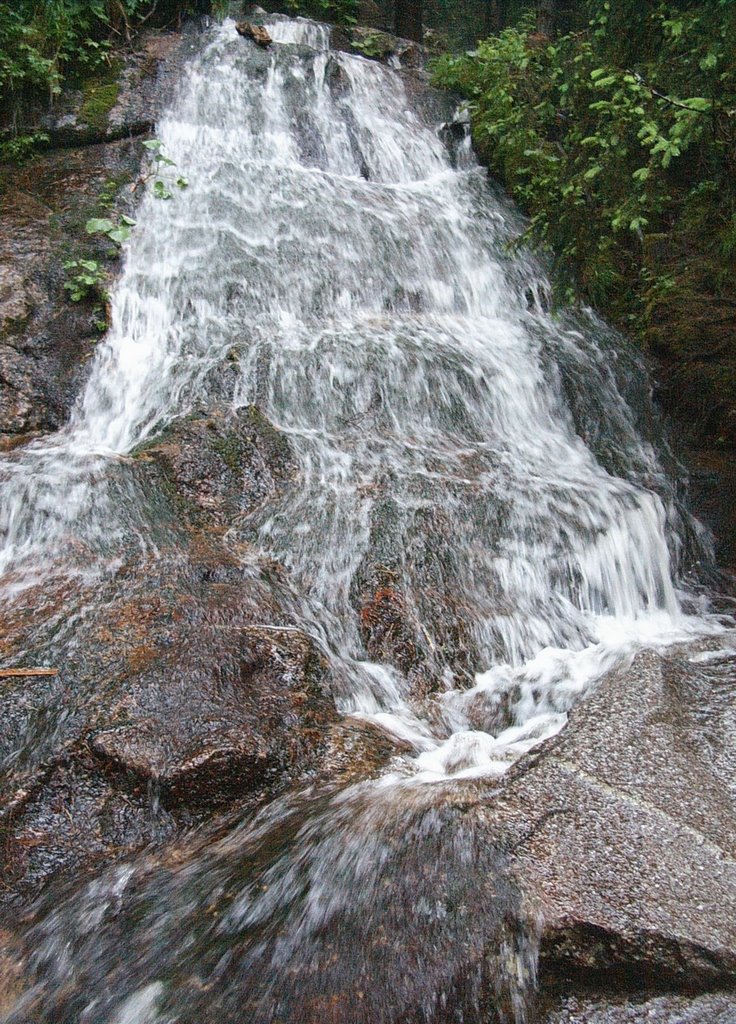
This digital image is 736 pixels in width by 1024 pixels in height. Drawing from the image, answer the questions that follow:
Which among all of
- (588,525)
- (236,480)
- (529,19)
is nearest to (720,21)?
(588,525)

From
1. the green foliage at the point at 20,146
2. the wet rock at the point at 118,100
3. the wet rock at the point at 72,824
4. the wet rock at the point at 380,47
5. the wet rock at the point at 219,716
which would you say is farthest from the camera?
the wet rock at the point at 380,47

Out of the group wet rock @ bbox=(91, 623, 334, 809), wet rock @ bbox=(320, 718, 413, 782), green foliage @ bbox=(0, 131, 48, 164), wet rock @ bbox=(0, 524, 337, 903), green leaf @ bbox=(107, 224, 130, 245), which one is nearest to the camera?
wet rock @ bbox=(0, 524, 337, 903)

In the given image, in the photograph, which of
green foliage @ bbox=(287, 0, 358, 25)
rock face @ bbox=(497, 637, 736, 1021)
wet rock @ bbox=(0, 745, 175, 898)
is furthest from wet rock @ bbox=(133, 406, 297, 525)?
green foliage @ bbox=(287, 0, 358, 25)

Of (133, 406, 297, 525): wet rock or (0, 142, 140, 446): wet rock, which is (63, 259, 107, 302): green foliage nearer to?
(0, 142, 140, 446): wet rock

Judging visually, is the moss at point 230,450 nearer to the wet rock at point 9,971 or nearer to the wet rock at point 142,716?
the wet rock at point 142,716

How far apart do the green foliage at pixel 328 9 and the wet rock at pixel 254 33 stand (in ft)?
10.9

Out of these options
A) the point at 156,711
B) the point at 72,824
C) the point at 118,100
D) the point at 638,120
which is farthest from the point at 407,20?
the point at 72,824

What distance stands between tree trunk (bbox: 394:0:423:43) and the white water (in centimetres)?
585

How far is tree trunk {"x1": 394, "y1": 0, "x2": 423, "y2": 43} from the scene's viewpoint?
48.5 ft

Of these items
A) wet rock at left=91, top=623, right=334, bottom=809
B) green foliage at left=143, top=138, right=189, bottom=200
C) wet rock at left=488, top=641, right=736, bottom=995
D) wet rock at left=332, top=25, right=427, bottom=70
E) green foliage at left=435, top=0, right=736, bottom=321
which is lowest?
wet rock at left=488, top=641, right=736, bottom=995

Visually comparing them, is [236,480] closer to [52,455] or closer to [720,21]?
[52,455]

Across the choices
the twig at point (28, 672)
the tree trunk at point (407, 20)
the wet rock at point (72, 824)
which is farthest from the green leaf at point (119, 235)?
the tree trunk at point (407, 20)

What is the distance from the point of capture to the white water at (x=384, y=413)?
4691mm

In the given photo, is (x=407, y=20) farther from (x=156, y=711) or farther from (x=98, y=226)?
(x=156, y=711)
